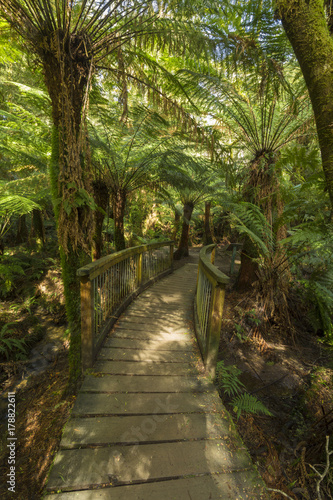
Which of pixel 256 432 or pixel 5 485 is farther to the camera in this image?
pixel 256 432

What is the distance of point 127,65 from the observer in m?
3.28

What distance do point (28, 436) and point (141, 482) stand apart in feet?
5.09

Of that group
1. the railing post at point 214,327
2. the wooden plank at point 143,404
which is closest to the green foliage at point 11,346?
the wooden plank at point 143,404

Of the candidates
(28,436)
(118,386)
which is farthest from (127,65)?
(28,436)

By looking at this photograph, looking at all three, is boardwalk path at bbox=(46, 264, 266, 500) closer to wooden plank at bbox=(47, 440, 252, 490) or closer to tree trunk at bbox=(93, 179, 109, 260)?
wooden plank at bbox=(47, 440, 252, 490)

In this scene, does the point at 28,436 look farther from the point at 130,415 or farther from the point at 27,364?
the point at 27,364

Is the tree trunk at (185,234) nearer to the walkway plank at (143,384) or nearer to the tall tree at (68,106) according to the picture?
the tall tree at (68,106)

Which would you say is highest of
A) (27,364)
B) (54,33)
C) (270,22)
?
(270,22)

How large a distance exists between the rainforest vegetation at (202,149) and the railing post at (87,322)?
0.66 ft

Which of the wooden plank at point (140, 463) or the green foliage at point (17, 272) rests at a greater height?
the green foliage at point (17, 272)

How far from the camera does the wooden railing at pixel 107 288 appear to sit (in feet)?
8.05

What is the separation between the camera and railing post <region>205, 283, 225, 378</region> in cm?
248

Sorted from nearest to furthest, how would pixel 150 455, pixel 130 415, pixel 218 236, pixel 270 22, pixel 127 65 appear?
pixel 150 455 < pixel 130 415 < pixel 127 65 < pixel 270 22 < pixel 218 236

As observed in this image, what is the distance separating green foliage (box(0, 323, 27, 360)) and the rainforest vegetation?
0.04 m
